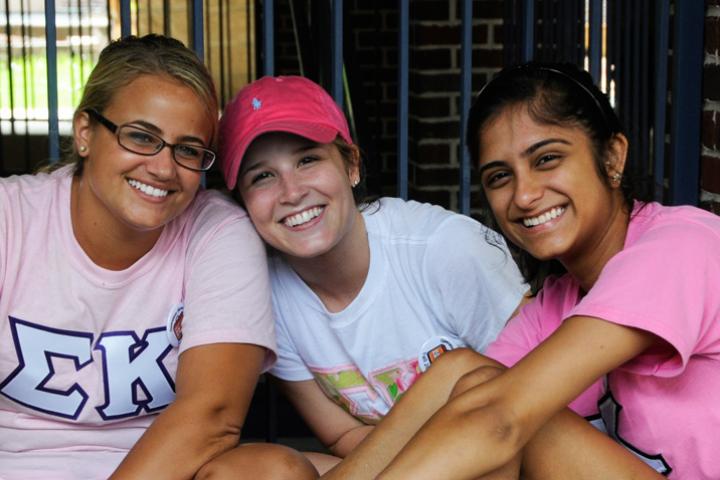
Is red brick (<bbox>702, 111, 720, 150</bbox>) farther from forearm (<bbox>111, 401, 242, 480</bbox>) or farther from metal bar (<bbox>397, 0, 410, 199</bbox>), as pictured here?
forearm (<bbox>111, 401, 242, 480</bbox>)

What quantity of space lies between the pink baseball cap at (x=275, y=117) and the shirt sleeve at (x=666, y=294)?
0.68 metres

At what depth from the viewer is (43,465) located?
2.17m

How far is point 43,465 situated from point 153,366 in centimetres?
28

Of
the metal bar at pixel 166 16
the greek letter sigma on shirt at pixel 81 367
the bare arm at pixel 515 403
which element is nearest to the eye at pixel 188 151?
the greek letter sigma on shirt at pixel 81 367

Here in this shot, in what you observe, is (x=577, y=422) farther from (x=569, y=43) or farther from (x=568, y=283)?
(x=569, y=43)

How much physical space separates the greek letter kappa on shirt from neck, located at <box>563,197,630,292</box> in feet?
2.72

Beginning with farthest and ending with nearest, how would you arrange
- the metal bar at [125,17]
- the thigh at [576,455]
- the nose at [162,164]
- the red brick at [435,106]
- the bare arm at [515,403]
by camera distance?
the red brick at [435,106]
the metal bar at [125,17]
the nose at [162,164]
the thigh at [576,455]
the bare arm at [515,403]

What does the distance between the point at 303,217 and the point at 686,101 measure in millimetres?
1035

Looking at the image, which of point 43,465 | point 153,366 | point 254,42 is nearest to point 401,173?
point 153,366

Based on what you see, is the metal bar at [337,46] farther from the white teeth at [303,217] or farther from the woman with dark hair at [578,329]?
the woman with dark hair at [578,329]

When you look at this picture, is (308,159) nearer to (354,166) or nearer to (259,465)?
(354,166)

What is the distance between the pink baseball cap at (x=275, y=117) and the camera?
7.20ft

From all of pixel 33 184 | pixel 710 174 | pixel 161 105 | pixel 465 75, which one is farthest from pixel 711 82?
pixel 33 184

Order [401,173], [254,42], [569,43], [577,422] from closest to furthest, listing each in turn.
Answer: [577,422], [401,173], [569,43], [254,42]
